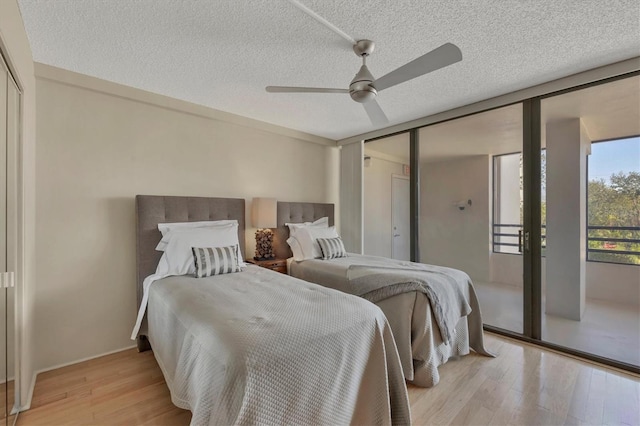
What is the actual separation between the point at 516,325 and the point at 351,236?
7.54ft

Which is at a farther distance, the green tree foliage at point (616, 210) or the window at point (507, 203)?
the window at point (507, 203)

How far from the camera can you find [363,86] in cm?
186

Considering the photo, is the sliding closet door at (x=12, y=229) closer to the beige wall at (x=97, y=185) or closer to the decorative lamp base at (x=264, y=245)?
the beige wall at (x=97, y=185)

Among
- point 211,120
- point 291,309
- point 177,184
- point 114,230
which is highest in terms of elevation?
point 211,120

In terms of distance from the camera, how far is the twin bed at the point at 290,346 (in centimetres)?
119

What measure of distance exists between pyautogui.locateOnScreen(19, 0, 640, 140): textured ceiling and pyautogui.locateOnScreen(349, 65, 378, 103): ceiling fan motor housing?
296 millimetres

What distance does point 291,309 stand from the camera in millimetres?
1605

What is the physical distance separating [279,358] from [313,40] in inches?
79.4

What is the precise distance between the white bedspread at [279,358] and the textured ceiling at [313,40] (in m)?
1.79

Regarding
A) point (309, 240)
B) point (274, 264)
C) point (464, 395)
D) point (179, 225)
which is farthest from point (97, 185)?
point (464, 395)

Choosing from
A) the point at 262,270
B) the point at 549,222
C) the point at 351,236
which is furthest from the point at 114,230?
the point at 549,222

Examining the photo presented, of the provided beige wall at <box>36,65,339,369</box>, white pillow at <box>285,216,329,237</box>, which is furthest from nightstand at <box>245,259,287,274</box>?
beige wall at <box>36,65,339,369</box>

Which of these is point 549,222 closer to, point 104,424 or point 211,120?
point 211,120

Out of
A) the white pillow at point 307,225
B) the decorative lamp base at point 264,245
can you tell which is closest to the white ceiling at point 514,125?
the white pillow at point 307,225
